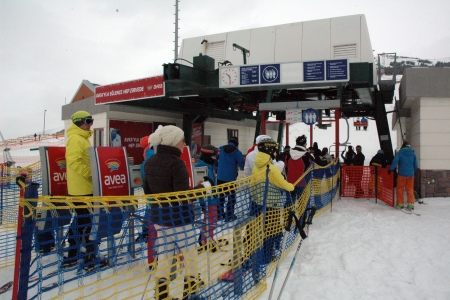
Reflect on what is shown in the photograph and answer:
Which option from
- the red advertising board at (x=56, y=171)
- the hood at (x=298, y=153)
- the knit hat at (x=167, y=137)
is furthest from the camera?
the hood at (x=298, y=153)

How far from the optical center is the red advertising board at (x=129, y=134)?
37.8ft

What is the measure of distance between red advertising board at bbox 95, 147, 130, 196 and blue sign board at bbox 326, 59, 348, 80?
230 inches

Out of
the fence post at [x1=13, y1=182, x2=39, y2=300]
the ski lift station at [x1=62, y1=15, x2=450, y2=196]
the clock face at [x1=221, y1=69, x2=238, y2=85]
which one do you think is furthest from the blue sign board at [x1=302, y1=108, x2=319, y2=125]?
the fence post at [x1=13, y1=182, x2=39, y2=300]

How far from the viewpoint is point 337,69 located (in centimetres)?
767

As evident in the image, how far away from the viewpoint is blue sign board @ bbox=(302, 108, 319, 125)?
27.9 ft

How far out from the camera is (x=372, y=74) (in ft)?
26.9

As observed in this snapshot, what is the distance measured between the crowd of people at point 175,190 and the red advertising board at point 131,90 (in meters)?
4.66

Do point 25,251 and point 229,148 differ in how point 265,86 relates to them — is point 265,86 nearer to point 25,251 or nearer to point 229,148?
point 229,148

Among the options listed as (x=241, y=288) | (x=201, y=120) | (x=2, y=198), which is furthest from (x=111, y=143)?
(x=241, y=288)


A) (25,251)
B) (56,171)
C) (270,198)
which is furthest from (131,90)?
(25,251)

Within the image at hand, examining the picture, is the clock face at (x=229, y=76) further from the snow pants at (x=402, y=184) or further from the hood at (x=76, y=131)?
the hood at (x=76, y=131)

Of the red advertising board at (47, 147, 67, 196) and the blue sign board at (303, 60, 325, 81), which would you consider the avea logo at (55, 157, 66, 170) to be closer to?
the red advertising board at (47, 147, 67, 196)

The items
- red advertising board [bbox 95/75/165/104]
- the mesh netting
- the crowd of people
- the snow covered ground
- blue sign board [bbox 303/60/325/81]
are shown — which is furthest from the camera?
red advertising board [bbox 95/75/165/104]

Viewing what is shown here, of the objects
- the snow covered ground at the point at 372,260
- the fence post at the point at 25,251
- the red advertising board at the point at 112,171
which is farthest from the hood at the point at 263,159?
the fence post at the point at 25,251
